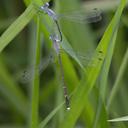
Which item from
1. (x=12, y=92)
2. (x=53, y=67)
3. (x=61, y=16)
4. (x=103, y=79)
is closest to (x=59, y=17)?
(x=61, y=16)

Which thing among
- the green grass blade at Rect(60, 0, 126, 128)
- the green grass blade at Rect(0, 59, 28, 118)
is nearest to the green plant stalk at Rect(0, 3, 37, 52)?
the green grass blade at Rect(60, 0, 126, 128)

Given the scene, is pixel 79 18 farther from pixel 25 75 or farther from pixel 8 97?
pixel 8 97

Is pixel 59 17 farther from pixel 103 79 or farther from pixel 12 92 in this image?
pixel 12 92

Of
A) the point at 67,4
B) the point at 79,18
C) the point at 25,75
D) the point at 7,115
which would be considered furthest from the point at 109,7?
the point at 7,115

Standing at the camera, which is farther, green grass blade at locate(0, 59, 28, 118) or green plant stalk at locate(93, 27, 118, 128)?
green grass blade at locate(0, 59, 28, 118)

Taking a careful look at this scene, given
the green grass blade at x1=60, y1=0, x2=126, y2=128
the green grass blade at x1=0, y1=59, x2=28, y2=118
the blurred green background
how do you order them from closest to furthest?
the green grass blade at x1=60, y1=0, x2=126, y2=128, the blurred green background, the green grass blade at x1=0, y1=59, x2=28, y2=118

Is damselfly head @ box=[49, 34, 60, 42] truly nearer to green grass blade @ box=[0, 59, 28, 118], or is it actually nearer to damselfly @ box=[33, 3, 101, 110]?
damselfly @ box=[33, 3, 101, 110]

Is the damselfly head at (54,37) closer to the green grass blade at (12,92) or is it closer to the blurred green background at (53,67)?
the blurred green background at (53,67)

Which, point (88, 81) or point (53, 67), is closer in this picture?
point (88, 81)
